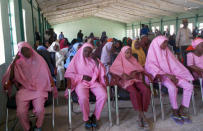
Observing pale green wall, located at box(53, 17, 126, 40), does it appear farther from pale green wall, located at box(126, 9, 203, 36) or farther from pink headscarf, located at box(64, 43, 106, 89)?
pink headscarf, located at box(64, 43, 106, 89)

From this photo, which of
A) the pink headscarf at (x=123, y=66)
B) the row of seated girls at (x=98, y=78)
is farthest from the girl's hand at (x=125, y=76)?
the pink headscarf at (x=123, y=66)

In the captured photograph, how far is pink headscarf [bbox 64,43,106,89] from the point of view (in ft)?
9.62

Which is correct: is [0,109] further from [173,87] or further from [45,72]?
[173,87]

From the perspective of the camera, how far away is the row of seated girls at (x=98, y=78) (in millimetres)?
2580

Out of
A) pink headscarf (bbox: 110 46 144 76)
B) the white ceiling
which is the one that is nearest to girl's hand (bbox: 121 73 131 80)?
pink headscarf (bbox: 110 46 144 76)

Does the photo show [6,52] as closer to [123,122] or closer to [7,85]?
[7,85]

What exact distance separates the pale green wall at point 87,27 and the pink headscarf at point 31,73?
61.6ft

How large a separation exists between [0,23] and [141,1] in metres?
10.5

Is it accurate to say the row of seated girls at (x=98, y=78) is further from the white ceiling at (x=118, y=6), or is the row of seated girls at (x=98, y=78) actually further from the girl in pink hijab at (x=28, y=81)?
the white ceiling at (x=118, y=6)

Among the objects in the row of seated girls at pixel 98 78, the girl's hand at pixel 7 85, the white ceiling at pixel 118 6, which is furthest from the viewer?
the white ceiling at pixel 118 6

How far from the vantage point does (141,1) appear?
1215 cm

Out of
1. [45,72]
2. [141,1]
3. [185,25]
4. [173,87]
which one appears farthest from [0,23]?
[141,1]

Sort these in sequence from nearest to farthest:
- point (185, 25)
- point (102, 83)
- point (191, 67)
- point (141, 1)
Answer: point (102, 83)
point (191, 67)
point (185, 25)
point (141, 1)

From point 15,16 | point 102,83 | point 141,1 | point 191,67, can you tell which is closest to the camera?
point 102,83
